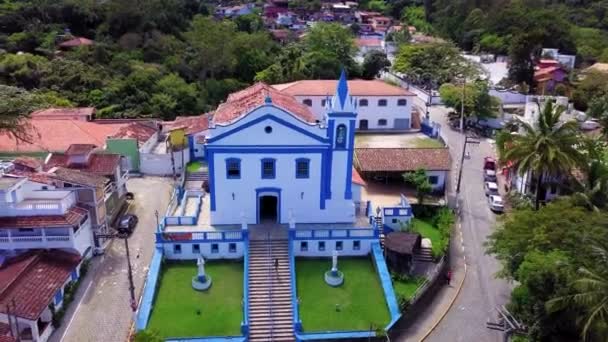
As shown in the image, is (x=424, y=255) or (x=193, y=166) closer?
(x=424, y=255)

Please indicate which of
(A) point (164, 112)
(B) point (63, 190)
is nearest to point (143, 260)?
(B) point (63, 190)

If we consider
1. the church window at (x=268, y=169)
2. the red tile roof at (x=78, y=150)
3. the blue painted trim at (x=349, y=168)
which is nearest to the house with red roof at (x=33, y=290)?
the red tile roof at (x=78, y=150)

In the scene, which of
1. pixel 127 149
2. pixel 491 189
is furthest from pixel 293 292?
pixel 127 149

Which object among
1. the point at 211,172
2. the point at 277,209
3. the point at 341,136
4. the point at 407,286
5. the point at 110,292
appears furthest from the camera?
the point at 277,209

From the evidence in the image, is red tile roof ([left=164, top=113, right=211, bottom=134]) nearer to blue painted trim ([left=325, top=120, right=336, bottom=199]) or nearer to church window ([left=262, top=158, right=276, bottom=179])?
church window ([left=262, top=158, right=276, bottom=179])

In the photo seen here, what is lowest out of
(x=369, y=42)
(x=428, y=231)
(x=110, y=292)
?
(x=110, y=292)

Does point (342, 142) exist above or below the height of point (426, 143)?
above

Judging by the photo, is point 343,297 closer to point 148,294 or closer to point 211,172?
point 148,294

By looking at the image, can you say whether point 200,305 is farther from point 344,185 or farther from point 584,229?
point 584,229
